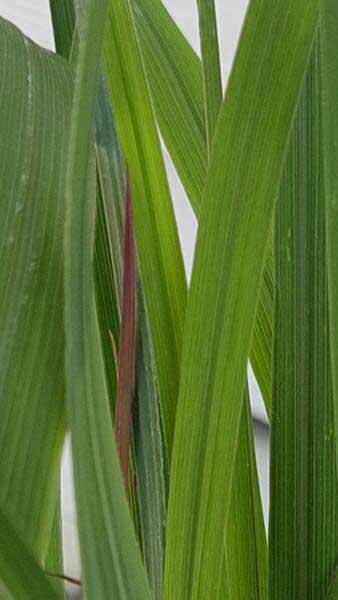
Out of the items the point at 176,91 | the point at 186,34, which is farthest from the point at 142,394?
the point at 186,34

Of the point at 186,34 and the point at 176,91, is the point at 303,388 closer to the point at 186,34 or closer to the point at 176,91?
the point at 176,91

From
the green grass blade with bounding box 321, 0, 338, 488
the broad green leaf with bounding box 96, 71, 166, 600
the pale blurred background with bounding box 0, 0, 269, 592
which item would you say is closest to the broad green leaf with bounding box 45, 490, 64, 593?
the broad green leaf with bounding box 96, 71, 166, 600

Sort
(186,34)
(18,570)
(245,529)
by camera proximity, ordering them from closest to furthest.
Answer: (18,570)
(245,529)
(186,34)

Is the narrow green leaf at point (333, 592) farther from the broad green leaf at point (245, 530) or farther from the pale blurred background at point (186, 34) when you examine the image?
the pale blurred background at point (186, 34)

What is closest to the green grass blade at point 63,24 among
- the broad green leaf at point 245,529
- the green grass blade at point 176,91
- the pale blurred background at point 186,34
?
the green grass blade at point 176,91

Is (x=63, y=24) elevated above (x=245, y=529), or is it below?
above

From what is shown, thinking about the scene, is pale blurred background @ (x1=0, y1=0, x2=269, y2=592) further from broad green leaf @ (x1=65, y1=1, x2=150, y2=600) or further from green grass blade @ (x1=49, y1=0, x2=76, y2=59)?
broad green leaf @ (x1=65, y1=1, x2=150, y2=600)

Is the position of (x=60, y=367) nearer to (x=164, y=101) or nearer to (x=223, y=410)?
(x=223, y=410)
